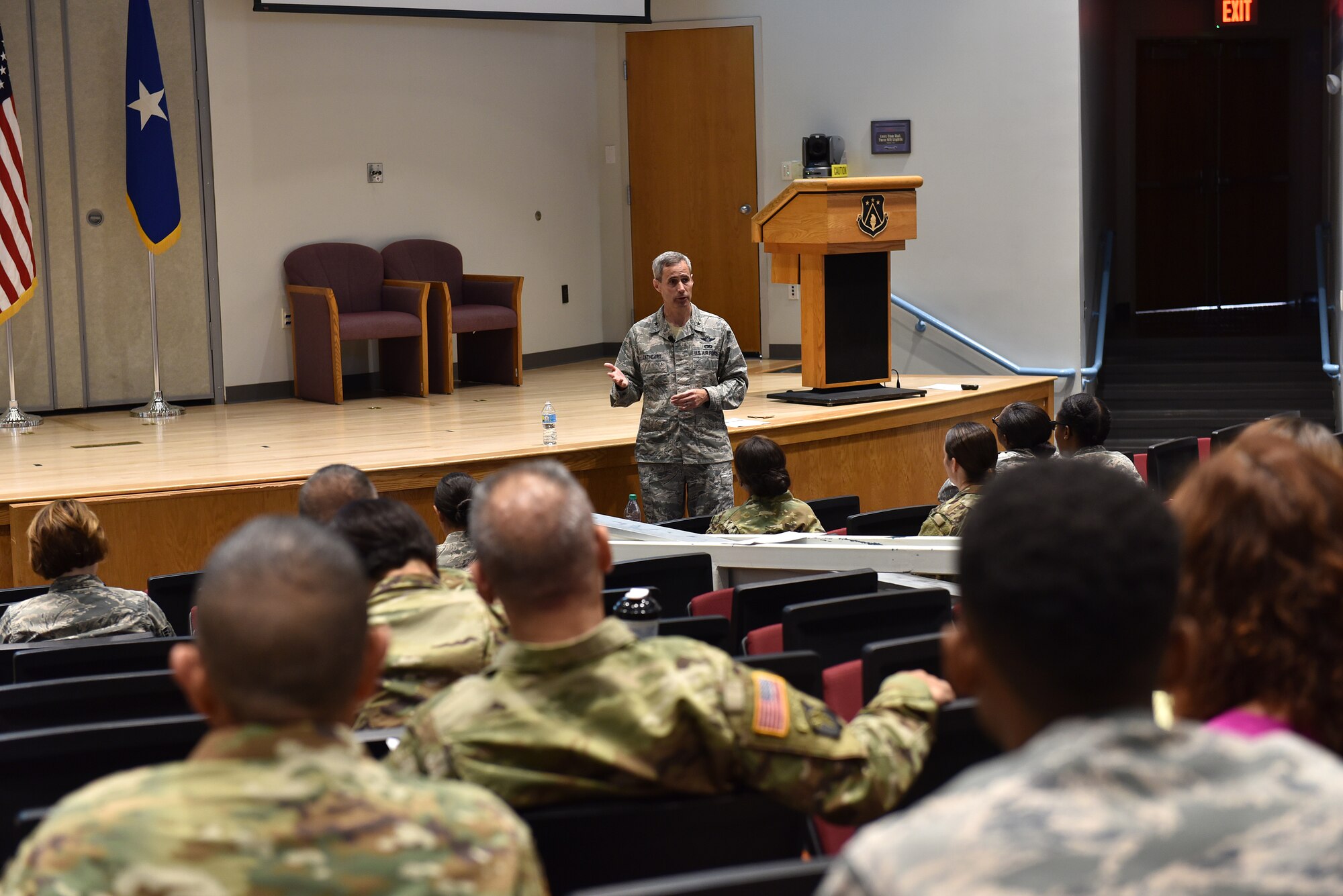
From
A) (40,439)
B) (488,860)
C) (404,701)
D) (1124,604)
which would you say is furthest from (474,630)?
(40,439)

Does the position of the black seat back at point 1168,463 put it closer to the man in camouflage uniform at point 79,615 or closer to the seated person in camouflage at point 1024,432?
the seated person in camouflage at point 1024,432

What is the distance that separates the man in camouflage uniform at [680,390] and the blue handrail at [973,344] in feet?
12.6

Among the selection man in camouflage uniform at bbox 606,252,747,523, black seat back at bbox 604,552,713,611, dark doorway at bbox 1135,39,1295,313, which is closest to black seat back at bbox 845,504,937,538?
black seat back at bbox 604,552,713,611

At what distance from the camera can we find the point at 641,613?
8.39 ft

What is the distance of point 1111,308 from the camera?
39.0 ft

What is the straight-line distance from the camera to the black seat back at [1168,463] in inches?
203

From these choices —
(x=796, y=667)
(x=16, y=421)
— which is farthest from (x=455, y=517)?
(x=16, y=421)

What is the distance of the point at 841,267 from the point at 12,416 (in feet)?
15.3

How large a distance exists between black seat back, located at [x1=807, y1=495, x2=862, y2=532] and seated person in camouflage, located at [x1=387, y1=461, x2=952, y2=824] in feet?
11.7

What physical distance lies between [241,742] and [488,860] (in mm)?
249

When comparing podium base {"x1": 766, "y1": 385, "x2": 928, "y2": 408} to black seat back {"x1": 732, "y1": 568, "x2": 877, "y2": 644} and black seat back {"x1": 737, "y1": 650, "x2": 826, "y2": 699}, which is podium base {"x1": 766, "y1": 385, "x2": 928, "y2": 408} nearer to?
black seat back {"x1": 732, "y1": 568, "x2": 877, "y2": 644}

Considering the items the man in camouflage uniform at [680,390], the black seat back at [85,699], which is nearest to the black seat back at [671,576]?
the black seat back at [85,699]

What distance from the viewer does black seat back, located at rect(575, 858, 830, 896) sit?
4.39 feet

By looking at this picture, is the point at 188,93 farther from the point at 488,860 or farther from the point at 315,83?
the point at 488,860
